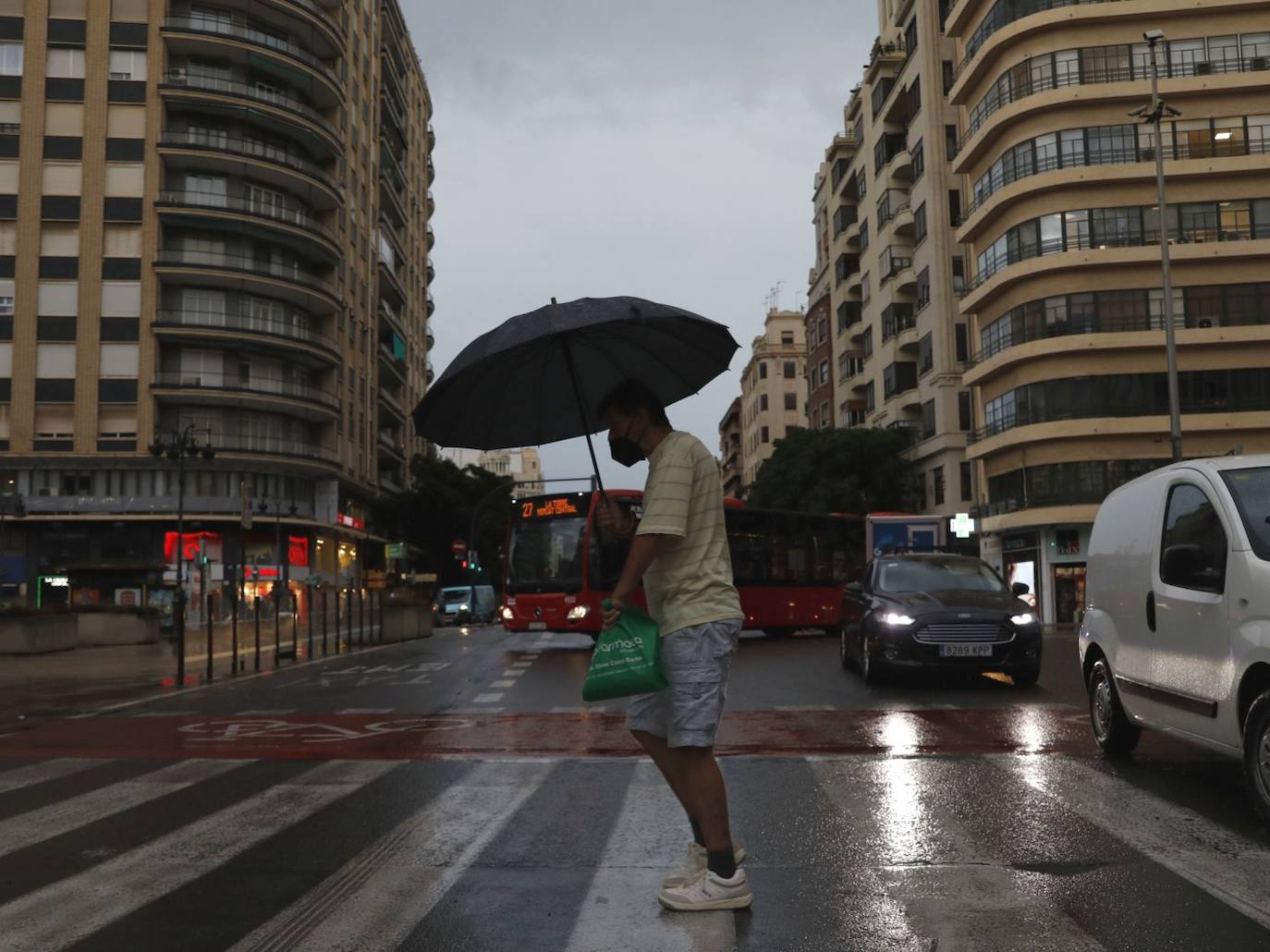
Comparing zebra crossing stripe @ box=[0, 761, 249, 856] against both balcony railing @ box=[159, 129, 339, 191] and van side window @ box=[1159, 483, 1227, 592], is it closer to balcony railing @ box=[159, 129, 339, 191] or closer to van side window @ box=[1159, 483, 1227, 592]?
van side window @ box=[1159, 483, 1227, 592]

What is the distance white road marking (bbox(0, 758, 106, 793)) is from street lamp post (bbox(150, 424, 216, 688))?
7312 millimetres

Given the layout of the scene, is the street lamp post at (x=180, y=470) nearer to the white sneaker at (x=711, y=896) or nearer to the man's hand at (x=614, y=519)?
the man's hand at (x=614, y=519)

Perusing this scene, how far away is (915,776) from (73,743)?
6509 millimetres

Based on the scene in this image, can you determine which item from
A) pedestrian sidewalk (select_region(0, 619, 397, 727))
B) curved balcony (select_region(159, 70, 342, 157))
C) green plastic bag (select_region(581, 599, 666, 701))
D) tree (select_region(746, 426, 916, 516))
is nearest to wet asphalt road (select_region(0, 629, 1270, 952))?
green plastic bag (select_region(581, 599, 666, 701))

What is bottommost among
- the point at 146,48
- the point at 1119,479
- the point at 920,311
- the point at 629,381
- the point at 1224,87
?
the point at 629,381

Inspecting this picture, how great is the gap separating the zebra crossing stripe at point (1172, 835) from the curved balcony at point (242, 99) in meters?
53.8

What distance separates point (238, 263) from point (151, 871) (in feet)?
176

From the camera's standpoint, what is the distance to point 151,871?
5.07 meters

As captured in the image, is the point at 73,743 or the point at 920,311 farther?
the point at 920,311

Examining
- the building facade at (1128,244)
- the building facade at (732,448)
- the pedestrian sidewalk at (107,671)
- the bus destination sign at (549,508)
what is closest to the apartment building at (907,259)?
the building facade at (1128,244)

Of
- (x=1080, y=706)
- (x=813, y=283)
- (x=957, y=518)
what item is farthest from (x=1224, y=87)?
(x=1080, y=706)

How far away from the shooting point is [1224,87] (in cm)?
4409

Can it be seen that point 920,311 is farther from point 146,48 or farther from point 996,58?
point 146,48

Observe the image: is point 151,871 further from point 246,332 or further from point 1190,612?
point 246,332
